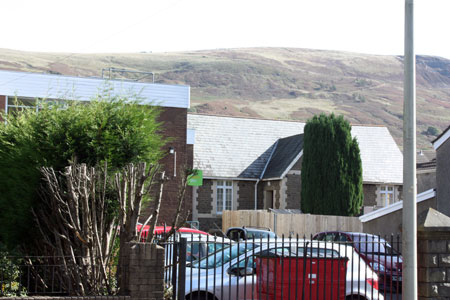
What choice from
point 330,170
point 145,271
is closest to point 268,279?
point 145,271

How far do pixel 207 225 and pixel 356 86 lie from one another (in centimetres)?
13126

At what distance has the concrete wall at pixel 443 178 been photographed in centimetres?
2608

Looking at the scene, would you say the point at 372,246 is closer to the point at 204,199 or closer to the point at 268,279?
the point at 268,279

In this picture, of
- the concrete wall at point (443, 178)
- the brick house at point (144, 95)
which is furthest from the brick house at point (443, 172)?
the brick house at point (144, 95)

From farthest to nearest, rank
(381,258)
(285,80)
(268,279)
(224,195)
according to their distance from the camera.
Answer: (285,80) → (224,195) → (381,258) → (268,279)

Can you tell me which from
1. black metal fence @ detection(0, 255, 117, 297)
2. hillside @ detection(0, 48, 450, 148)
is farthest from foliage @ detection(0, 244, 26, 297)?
hillside @ detection(0, 48, 450, 148)

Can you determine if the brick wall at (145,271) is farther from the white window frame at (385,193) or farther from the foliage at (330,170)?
the white window frame at (385,193)

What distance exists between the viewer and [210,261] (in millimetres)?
12742

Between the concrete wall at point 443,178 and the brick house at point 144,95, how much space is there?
1112 cm

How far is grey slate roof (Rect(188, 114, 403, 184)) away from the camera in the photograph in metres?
39.5

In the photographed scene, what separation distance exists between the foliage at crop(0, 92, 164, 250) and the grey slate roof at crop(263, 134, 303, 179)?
86.3ft

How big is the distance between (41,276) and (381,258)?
1044 cm

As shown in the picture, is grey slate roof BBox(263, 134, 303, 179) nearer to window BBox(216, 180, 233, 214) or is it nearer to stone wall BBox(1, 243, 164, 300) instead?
window BBox(216, 180, 233, 214)

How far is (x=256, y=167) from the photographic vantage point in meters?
40.7
